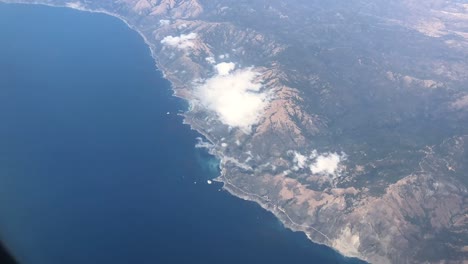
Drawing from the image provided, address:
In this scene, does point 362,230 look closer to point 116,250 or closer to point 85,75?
point 116,250

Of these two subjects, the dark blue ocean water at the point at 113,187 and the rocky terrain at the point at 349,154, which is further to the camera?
the rocky terrain at the point at 349,154

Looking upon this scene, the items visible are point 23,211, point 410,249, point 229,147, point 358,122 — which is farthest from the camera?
point 358,122

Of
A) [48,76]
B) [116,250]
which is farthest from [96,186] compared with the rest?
[48,76]

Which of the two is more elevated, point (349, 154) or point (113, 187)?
point (113, 187)

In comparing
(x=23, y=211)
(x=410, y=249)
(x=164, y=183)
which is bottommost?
(x=410, y=249)

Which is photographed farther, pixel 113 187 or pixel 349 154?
pixel 349 154

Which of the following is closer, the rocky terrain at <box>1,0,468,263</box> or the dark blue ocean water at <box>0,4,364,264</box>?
the dark blue ocean water at <box>0,4,364,264</box>

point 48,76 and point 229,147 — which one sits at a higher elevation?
point 48,76

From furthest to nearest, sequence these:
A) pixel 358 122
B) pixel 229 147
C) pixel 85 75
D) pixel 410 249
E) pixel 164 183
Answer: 1. pixel 85 75
2. pixel 358 122
3. pixel 229 147
4. pixel 164 183
5. pixel 410 249
